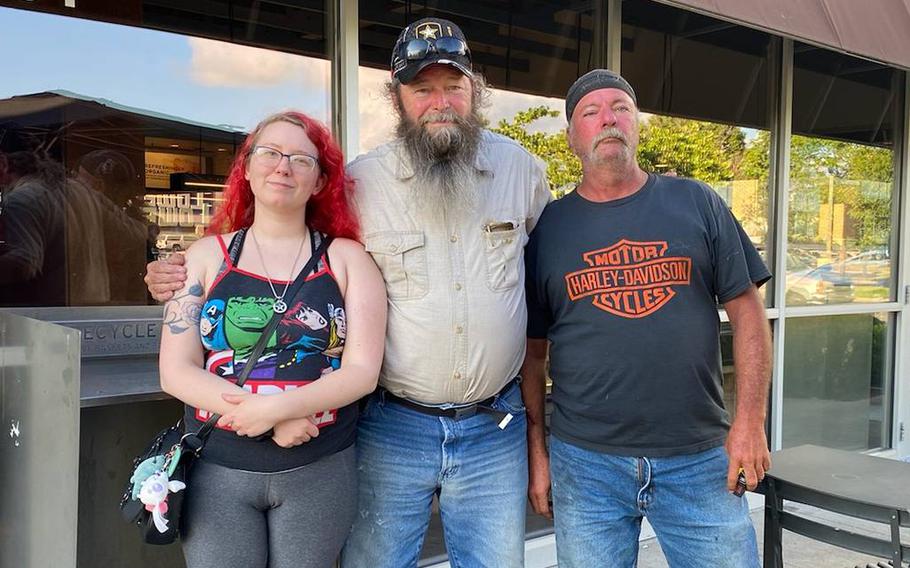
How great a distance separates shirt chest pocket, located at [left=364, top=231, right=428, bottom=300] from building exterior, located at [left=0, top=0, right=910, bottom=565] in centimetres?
67

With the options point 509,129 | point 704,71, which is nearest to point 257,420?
point 509,129

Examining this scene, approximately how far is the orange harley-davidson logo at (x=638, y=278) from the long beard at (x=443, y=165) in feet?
1.38

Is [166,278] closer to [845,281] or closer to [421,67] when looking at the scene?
[421,67]

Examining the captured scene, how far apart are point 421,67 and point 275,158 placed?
51 cm

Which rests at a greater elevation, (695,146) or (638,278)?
(695,146)

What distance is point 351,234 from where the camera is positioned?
78.2 inches

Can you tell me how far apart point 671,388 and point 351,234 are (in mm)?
948

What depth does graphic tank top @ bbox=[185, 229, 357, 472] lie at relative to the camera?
1728 mm

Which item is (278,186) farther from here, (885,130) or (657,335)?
(885,130)

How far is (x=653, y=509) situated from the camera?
207 centimetres

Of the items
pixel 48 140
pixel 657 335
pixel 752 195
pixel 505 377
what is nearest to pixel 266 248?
pixel 505 377

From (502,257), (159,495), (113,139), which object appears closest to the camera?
(159,495)

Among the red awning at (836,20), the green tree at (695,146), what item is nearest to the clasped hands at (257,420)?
the red awning at (836,20)

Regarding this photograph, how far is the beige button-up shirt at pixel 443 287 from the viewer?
203 centimetres
